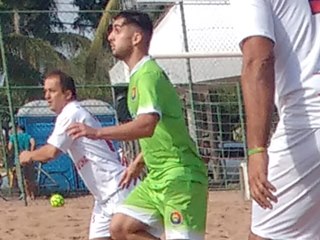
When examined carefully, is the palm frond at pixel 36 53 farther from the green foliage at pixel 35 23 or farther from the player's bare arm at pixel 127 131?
the player's bare arm at pixel 127 131

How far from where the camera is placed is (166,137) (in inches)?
236

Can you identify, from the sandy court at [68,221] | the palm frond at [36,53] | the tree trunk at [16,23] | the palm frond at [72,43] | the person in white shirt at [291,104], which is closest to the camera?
the person in white shirt at [291,104]

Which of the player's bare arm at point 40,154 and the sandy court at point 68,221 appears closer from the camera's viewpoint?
the player's bare arm at point 40,154

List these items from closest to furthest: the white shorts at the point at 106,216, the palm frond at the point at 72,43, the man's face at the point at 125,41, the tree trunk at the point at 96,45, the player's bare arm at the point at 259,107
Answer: the player's bare arm at the point at 259,107
the man's face at the point at 125,41
the white shorts at the point at 106,216
the tree trunk at the point at 96,45
the palm frond at the point at 72,43

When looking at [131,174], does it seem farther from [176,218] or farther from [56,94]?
[176,218]

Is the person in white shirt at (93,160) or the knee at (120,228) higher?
the person in white shirt at (93,160)

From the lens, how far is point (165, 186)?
6.00 metres

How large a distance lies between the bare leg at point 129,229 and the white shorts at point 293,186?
2.04 meters

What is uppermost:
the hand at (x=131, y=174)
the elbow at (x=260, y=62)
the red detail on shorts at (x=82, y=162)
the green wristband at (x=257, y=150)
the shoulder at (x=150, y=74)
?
the shoulder at (x=150, y=74)

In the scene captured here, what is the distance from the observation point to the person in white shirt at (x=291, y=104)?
3959 mm

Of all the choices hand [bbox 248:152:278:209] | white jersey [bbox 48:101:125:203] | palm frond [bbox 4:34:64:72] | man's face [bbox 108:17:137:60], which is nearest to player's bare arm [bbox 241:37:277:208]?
hand [bbox 248:152:278:209]

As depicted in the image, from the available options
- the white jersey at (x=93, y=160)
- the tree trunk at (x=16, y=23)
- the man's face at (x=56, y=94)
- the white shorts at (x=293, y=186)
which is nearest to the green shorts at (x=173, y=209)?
the white jersey at (x=93, y=160)

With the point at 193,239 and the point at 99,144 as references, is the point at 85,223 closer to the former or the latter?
the point at 99,144

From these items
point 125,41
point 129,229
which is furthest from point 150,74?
point 129,229
